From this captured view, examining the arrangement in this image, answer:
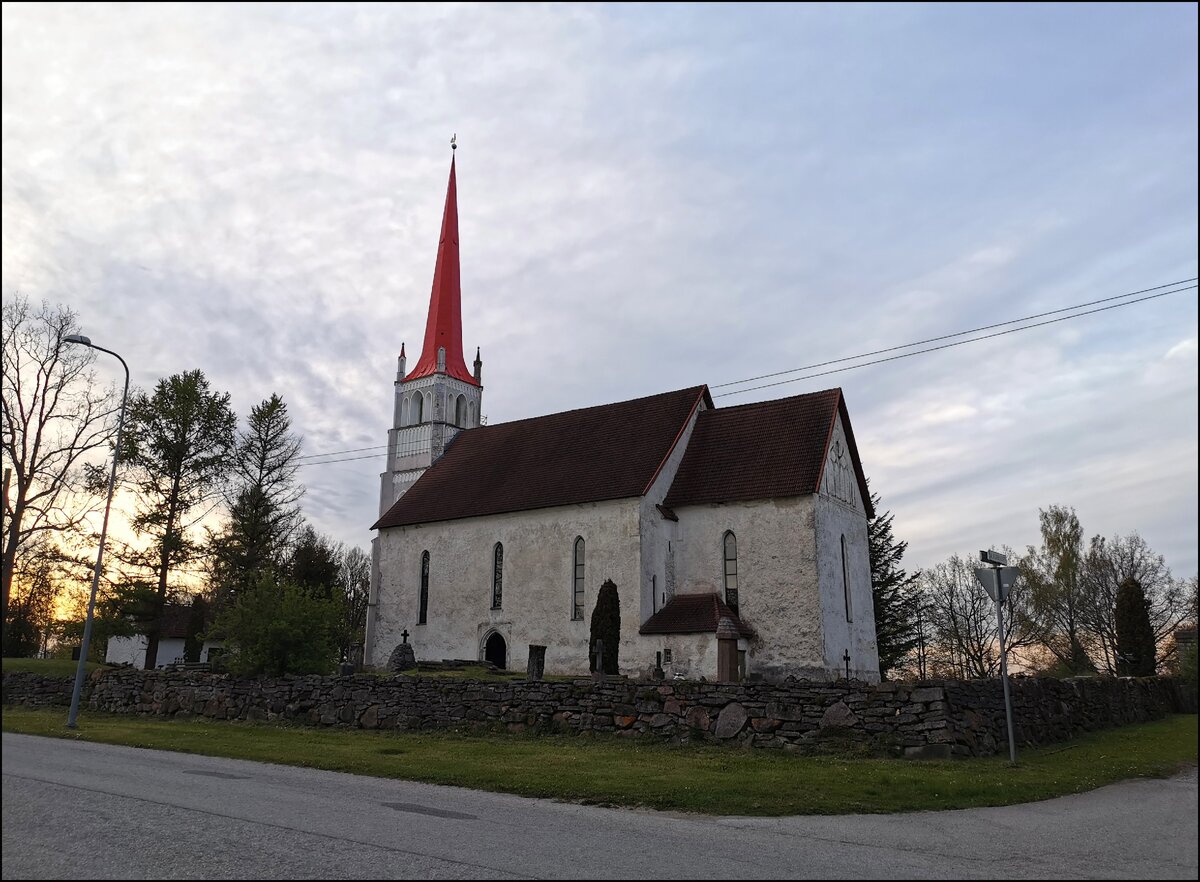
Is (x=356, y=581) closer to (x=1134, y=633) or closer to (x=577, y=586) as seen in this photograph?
(x=577, y=586)

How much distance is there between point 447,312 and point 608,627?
28.4 metres

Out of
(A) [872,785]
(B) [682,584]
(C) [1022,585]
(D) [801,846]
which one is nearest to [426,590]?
(B) [682,584]

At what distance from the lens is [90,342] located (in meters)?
14.6

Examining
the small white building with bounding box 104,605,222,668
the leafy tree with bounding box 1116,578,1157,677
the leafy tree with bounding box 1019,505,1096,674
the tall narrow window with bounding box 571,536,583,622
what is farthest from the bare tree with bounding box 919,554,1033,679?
the small white building with bounding box 104,605,222,668

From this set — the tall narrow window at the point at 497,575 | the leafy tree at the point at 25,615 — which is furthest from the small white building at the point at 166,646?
the leafy tree at the point at 25,615

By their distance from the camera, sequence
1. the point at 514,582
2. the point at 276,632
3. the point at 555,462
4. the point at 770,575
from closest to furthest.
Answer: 1. the point at 276,632
2. the point at 770,575
3. the point at 514,582
4. the point at 555,462

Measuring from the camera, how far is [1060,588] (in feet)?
159

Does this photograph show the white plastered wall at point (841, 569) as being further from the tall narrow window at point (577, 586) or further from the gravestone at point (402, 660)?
the gravestone at point (402, 660)

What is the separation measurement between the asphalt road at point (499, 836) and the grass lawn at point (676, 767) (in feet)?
2.26

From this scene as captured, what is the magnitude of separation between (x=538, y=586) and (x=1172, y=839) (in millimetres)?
25173

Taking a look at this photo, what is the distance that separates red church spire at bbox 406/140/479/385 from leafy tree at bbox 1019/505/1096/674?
35658 millimetres

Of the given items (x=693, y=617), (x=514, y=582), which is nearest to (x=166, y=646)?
(x=514, y=582)

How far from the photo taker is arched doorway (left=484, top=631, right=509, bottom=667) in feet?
107

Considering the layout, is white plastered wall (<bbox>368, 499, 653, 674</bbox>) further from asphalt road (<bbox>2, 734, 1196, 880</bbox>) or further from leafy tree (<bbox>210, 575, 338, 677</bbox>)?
asphalt road (<bbox>2, 734, 1196, 880</bbox>)
